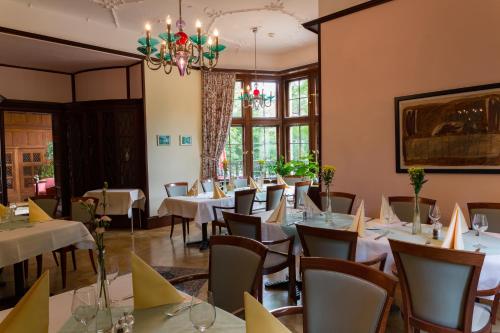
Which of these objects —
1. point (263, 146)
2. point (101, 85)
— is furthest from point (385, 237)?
point (101, 85)

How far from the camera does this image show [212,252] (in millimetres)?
2270

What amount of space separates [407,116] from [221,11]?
3.19 meters

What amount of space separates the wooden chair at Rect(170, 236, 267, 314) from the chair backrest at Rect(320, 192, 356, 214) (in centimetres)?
209

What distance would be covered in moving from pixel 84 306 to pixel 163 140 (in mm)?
5920

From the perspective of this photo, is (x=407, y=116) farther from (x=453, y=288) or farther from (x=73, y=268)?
(x=73, y=268)

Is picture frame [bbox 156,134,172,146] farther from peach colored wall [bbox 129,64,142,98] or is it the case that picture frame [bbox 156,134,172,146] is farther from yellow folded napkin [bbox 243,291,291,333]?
yellow folded napkin [bbox 243,291,291,333]

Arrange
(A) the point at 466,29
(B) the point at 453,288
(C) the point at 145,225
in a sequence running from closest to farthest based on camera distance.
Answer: (B) the point at 453,288 < (A) the point at 466,29 < (C) the point at 145,225

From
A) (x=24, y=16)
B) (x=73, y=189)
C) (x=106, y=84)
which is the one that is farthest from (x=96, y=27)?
(x=73, y=189)

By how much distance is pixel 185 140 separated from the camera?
7.41 meters

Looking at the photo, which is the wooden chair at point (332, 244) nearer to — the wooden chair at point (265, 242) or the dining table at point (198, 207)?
the wooden chair at point (265, 242)

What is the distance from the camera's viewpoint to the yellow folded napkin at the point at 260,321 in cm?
120

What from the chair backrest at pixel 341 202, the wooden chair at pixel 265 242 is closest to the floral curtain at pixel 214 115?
the chair backrest at pixel 341 202

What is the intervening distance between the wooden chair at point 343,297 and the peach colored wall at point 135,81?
5869mm

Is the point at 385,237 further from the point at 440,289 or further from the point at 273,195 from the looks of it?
the point at 273,195
